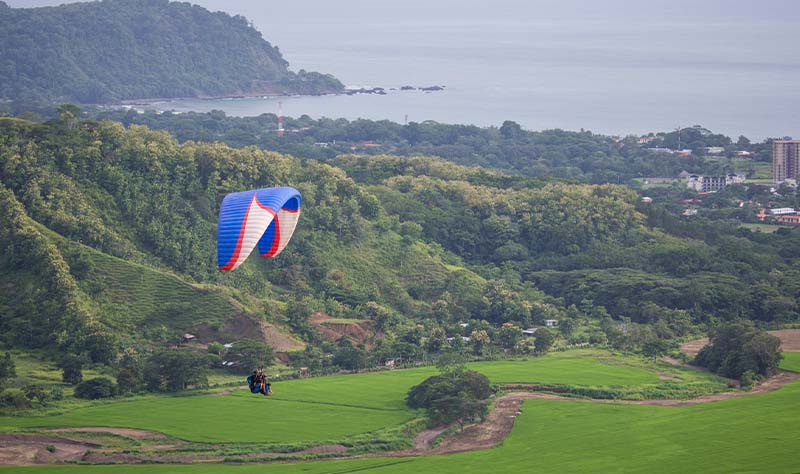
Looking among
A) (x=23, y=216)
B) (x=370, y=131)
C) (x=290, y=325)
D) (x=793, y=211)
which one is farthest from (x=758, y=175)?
(x=23, y=216)

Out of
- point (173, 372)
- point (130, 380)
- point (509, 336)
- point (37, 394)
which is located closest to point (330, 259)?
point (509, 336)

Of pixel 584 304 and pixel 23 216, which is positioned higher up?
pixel 23 216

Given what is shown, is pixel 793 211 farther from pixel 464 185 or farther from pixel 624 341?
pixel 624 341

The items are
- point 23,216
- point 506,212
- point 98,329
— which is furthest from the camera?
point 506,212

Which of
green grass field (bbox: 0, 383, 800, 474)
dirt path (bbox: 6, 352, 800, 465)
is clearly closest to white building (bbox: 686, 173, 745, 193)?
green grass field (bbox: 0, 383, 800, 474)

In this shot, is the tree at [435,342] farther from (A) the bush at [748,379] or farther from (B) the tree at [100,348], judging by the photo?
(B) the tree at [100,348]

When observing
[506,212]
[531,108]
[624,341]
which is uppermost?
[531,108]

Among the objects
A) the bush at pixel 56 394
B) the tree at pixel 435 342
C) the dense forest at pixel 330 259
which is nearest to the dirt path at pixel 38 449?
the bush at pixel 56 394
